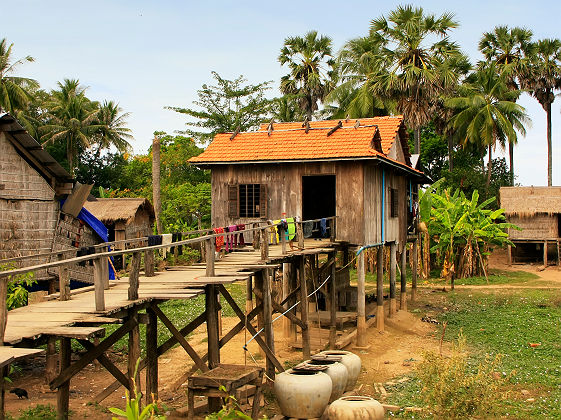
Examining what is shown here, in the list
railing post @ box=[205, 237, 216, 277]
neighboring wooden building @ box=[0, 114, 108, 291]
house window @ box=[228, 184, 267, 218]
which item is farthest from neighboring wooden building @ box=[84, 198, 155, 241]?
railing post @ box=[205, 237, 216, 277]

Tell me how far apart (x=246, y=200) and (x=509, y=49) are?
111 ft

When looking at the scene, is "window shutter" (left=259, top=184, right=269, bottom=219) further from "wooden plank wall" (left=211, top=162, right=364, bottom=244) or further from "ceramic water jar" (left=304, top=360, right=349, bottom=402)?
"ceramic water jar" (left=304, top=360, right=349, bottom=402)

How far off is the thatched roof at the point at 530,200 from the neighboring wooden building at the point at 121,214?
20.4 m

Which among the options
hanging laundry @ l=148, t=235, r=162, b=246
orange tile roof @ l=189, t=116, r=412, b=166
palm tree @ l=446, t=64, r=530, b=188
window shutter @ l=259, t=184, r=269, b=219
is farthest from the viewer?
palm tree @ l=446, t=64, r=530, b=188

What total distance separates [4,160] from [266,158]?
6978mm

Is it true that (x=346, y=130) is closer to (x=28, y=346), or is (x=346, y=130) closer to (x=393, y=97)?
(x=28, y=346)

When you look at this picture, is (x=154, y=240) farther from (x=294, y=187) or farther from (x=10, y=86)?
(x=10, y=86)

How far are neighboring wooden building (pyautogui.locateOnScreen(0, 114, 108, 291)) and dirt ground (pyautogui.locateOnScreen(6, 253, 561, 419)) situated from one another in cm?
271

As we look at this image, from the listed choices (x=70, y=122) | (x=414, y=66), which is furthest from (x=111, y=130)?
(x=414, y=66)

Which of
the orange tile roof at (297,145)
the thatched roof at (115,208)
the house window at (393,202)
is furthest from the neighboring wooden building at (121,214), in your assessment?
the house window at (393,202)

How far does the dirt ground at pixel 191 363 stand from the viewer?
1252cm

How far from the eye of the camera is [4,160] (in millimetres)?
14695

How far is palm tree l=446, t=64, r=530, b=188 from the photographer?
39.6m

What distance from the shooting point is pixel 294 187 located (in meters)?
18.0
